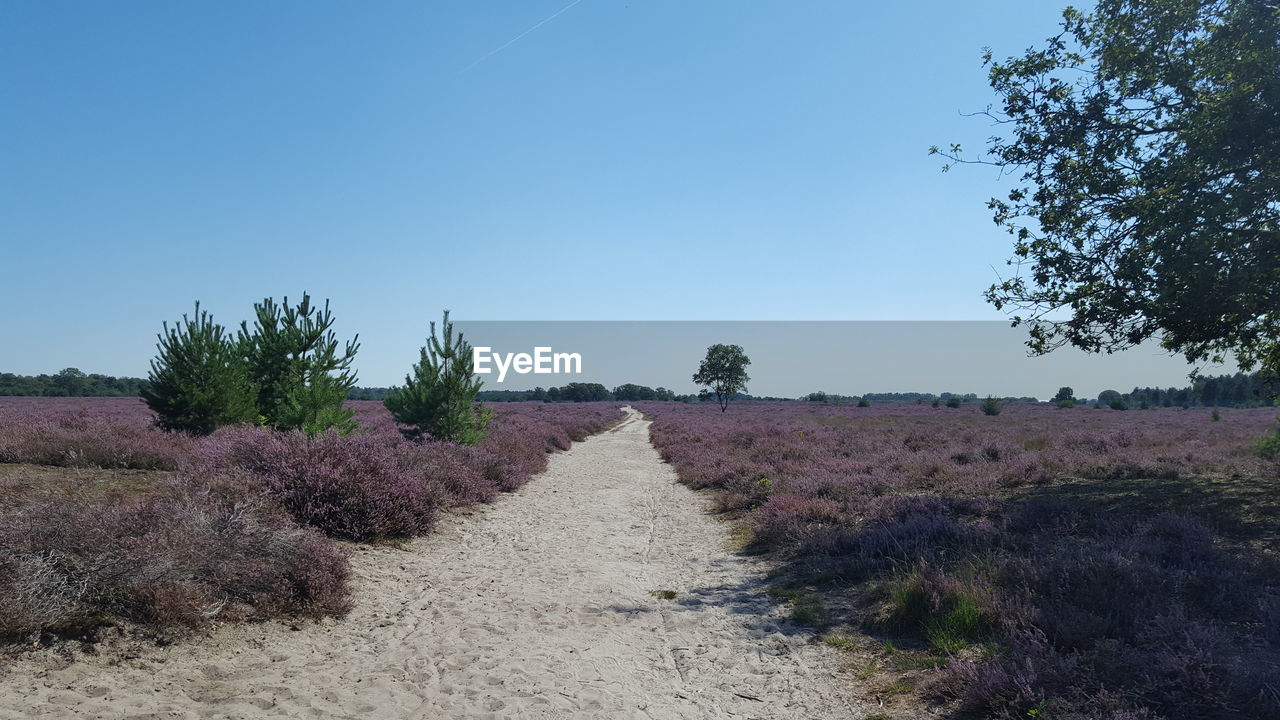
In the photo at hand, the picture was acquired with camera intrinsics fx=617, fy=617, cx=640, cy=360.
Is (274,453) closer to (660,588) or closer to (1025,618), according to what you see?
(660,588)

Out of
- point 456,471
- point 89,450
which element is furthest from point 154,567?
point 89,450

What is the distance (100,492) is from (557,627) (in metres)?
6.96

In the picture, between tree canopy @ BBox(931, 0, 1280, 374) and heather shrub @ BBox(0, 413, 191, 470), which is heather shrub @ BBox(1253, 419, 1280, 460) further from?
heather shrub @ BBox(0, 413, 191, 470)

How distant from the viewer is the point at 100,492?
8.52 m

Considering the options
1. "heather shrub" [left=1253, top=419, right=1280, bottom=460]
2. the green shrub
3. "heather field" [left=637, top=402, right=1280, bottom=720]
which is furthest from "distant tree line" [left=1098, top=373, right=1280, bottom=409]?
the green shrub

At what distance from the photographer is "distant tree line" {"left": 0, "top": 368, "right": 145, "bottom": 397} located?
68.4 meters

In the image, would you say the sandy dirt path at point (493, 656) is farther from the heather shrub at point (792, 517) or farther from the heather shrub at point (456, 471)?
the heather shrub at point (456, 471)

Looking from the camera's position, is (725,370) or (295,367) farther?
(725,370)

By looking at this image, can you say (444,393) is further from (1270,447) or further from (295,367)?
(1270,447)

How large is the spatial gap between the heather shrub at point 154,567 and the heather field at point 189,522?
0.5 inches

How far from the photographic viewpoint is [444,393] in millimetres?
18141

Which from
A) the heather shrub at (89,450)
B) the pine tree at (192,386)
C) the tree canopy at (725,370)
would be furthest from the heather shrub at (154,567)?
the tree canopy at (725,370)

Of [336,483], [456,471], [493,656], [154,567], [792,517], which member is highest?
→ [336,483]

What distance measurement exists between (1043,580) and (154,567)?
819 cm
